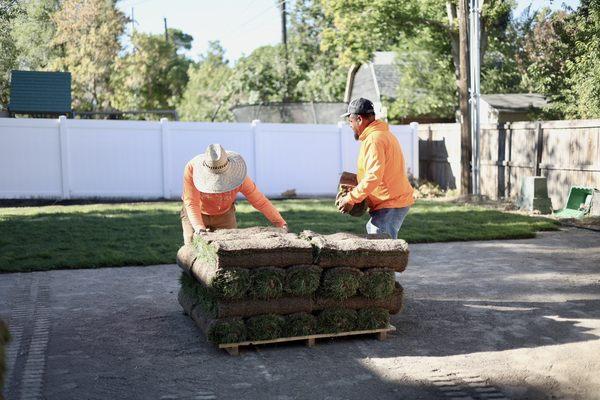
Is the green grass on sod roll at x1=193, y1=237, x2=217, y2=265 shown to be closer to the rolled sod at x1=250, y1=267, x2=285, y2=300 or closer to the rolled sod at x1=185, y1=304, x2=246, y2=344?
the rolled sod at x1=250, y1=267, x2=285, y2=300

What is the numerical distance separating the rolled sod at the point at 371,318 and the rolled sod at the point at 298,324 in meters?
0.46

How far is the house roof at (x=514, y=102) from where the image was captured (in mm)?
29750

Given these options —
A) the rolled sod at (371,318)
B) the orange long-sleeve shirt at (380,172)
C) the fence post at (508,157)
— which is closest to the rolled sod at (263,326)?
the rolled sod at (371,318)

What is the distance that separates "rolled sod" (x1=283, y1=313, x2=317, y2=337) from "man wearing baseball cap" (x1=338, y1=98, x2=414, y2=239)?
128cm

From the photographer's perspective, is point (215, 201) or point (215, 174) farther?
point (215, 201)

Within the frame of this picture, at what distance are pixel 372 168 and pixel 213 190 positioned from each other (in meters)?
1.57

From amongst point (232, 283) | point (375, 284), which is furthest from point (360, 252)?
point (232, 283)

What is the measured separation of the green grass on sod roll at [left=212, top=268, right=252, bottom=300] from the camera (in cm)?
616

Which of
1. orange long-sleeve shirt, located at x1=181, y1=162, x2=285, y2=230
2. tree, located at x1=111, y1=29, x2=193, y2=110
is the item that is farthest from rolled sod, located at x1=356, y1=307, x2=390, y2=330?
tree, located at x1=111, y1=29, x2=193, y2=110

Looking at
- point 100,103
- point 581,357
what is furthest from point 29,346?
point 100,103

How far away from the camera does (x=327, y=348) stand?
6508 mm

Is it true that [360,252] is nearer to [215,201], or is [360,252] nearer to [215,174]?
[215,174]

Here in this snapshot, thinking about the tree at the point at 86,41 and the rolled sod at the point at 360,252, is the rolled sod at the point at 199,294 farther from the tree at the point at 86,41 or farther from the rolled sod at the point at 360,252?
the tree at the point at 86,41

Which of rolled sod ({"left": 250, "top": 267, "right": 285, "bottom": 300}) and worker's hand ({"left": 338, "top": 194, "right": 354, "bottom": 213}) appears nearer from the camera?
rolled sod ({"left": 250, "top": 267, "right": 285, "bottom": 300})
